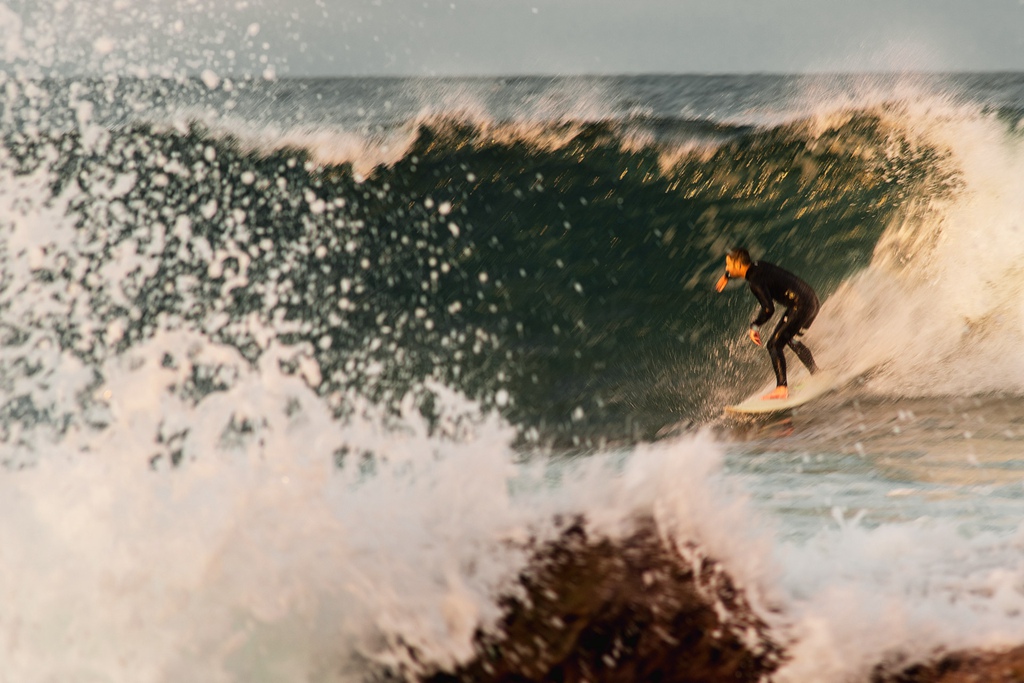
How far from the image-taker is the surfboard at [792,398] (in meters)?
6.27

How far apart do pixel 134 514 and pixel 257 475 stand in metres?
0.43

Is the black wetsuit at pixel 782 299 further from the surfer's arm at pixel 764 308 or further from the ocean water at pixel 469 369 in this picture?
the ocean water at pixel 469 369

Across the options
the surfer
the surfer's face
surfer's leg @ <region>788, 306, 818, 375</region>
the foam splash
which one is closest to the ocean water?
the foam splash

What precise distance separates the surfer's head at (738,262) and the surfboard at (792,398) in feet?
3.11

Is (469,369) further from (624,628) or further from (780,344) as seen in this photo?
(624,628)

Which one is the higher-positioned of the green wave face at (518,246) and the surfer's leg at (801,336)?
the green wave face at (518,246)

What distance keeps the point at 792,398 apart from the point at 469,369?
10.1 feet

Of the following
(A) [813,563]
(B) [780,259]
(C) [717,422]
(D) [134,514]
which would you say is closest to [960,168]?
(B) [780,259]

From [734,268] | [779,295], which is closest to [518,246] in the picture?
[734,268]

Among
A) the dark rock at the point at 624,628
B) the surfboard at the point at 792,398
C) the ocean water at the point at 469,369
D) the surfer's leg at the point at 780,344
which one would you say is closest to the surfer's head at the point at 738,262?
the surfer's leg at the point at 780,344

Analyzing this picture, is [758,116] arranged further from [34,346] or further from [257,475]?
[257,475]

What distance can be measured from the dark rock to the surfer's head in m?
4.12

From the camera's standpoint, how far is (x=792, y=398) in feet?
21.0

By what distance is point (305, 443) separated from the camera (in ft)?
10.4
